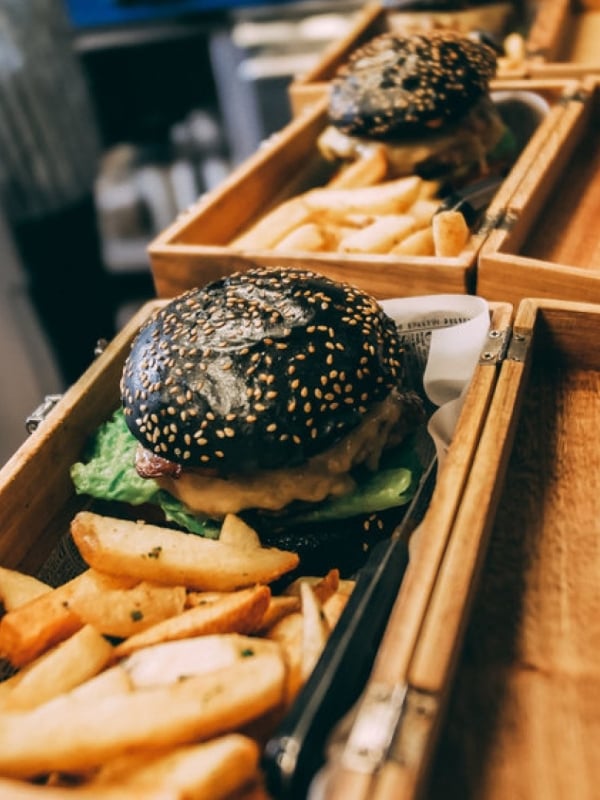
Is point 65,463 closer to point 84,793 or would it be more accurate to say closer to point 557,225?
point 84,793

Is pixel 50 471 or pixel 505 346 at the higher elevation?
pixel 505 346

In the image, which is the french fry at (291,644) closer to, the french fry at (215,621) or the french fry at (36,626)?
the french fry at (215,621)

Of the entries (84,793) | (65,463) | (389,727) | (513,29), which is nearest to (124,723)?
(84,793)

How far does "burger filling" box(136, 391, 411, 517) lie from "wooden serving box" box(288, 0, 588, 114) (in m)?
1.89

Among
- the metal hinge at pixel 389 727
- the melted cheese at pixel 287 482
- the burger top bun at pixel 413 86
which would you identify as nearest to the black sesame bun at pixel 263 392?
the melted cheese at pixel 287 482

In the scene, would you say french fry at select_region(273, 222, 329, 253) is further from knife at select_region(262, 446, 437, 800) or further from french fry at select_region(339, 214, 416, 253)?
knife at select_region(262, 446, 437, 800)

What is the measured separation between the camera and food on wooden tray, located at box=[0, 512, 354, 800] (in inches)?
38.0

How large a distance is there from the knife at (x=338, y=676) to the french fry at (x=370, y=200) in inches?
45.9

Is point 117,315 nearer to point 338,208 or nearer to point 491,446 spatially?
point 338,208

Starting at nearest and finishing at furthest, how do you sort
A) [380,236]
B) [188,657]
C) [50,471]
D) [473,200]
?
[188,657] → [50,471] → [380,236] → [473,200]

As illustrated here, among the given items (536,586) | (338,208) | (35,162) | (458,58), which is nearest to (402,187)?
(338,208)

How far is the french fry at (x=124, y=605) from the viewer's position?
1.30m

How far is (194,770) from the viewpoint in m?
0.92

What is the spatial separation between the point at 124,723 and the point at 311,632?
0.30 metres
